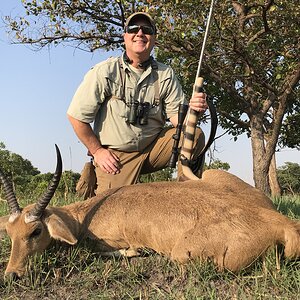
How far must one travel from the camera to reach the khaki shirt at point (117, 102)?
6215 millimetres

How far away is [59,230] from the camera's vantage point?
4.36 metres

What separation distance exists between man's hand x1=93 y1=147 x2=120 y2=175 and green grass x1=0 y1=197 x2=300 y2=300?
6.74ft

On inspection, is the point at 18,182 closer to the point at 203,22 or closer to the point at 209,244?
the point at 203,22

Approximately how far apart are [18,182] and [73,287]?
1617 centimetres

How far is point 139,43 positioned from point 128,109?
923 mm

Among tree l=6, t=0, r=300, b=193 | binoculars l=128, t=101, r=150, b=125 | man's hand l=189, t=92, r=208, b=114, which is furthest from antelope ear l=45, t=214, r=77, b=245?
tree l=6, t=0, r=300, b=193

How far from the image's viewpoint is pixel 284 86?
15398mm

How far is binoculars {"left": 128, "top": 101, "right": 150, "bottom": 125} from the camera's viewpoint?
628 cm

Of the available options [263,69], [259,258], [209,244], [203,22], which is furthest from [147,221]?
[263,69]

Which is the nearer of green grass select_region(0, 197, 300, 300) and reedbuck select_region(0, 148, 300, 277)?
green grass select_region(0, 197, 300, 300)

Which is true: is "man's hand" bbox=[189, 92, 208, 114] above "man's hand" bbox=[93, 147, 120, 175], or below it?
above

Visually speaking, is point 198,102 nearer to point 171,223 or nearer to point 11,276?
point 171,223

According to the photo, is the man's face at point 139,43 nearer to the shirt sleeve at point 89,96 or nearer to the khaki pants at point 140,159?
the shirt sleeve at point 89,96

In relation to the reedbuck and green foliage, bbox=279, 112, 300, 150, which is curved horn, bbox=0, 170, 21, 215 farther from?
green foliage, bbox=279, 112, 300, 150
